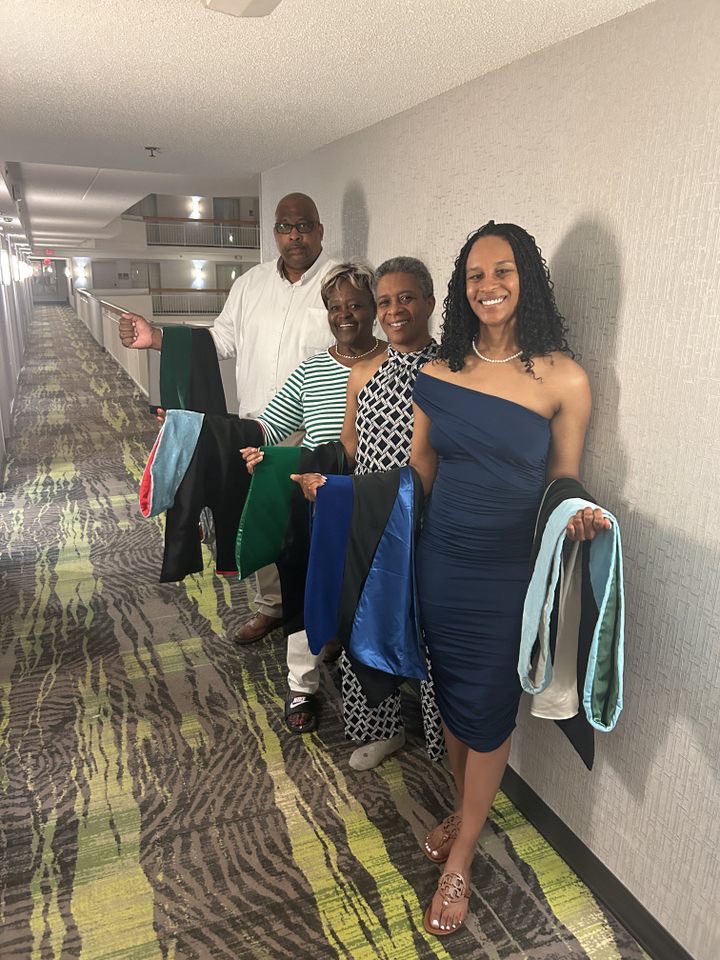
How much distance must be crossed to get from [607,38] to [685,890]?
1877 mm

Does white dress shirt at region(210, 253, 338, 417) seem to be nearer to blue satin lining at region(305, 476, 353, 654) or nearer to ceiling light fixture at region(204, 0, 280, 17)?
blue satin lining at region(305, 476, 353, 654)

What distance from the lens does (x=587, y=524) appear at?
1399 mm

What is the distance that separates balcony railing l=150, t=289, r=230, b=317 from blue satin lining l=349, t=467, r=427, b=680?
18.1 meters

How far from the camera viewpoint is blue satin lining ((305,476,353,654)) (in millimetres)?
1816

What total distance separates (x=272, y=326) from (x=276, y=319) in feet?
0.10

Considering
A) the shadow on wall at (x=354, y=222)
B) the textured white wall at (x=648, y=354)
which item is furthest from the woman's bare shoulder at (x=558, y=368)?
the shadow on wall at (x=354, y=222)

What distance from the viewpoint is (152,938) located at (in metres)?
1.67

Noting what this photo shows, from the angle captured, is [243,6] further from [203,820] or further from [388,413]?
[203,820]

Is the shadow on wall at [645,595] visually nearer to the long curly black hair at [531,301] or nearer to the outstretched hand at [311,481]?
the long curly black hair at [531,301]

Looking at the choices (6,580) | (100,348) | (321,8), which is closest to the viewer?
(321,8)

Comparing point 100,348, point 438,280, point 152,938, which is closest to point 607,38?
point 438,280

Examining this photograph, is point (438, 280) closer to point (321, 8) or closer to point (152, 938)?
point (321, 8)

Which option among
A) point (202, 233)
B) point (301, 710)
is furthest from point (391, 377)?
point (202, 233)

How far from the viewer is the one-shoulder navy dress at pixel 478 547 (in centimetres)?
158
